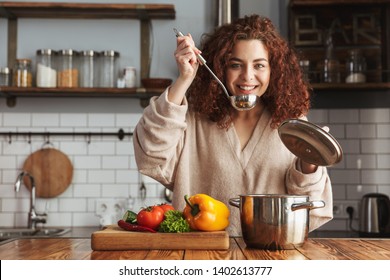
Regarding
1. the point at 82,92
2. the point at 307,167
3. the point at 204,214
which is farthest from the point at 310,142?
the point at 82,92

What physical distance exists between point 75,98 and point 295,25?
4.82 ft

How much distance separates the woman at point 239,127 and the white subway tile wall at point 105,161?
5.49 ft

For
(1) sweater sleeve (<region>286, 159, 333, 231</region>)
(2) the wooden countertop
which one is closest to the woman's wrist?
(1) sweater sleeve (<region>286, 159, 333, 231</region>)

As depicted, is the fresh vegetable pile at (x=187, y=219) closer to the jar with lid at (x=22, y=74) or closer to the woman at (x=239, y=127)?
Answer: the woman at (x=239, y=127)

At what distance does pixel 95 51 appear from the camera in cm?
381

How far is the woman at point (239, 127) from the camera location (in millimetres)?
2037

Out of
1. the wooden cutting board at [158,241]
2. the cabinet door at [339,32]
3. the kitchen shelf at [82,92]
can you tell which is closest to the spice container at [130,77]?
the kitchen shelf at [82,92]

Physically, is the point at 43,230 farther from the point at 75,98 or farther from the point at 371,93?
the point at 371,93

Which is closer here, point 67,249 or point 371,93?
point 67,249

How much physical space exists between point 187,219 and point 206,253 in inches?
6.3

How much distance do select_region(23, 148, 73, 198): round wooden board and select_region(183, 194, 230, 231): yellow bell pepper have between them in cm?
232

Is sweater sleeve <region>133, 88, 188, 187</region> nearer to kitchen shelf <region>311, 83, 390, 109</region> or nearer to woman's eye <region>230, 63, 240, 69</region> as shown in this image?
woman's eye <region>230, 63, 240, 69</region>

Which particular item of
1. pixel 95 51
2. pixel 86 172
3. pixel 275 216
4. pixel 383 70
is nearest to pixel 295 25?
pixel 383 70
